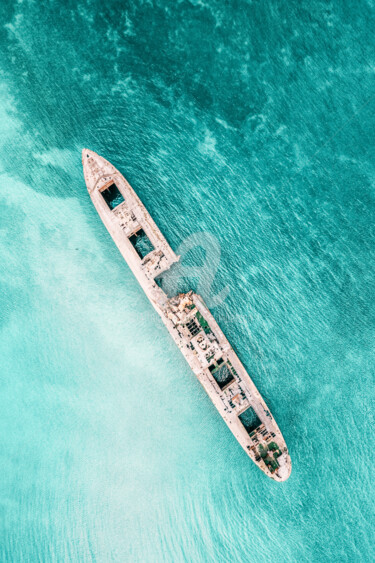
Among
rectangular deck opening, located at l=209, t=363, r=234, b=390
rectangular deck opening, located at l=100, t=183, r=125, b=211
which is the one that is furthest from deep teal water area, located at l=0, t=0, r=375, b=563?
rectangular deck opening, located at l=209, t=363, r=234, b=390

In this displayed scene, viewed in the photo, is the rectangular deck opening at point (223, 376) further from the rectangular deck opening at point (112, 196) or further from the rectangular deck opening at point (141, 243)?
the rectangular deck opening at point (112, 196)

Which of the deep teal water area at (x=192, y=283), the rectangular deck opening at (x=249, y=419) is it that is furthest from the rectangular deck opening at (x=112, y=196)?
the rectangular deck opening at (x=249, y=419)

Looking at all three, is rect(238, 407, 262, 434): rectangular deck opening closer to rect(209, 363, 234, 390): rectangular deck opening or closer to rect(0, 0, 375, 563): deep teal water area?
rect(0, 0, 375, 563): deep teal water area

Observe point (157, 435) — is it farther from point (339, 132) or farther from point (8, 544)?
point (339, 132)

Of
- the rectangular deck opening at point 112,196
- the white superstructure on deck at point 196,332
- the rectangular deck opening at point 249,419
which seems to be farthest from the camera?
the rectangular deck opening at point 112,196

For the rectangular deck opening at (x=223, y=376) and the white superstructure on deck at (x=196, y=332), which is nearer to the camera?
the white superstructure on deck at (x=196, y=332)

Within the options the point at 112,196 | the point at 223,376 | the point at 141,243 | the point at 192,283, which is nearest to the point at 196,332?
the point at 192,283
